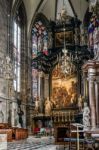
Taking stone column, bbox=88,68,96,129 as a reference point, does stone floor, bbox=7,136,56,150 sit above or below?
below

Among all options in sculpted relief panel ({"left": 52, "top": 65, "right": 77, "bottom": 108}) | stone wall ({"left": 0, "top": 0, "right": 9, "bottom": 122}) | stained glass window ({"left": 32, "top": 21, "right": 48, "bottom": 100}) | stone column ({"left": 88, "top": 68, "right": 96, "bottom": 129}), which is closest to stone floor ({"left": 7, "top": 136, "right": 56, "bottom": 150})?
stone column ({"left": 88, "top": 68, "right": 96, "bottom": 129})

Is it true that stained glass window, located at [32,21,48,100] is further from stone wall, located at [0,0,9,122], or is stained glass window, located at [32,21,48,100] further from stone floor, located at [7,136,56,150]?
stone floor, located at [7,136,56,150]

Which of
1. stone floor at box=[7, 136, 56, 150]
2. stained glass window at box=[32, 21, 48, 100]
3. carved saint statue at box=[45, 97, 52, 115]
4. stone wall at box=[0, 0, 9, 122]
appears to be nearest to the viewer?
stone floor at box=[7, 136, 56, 150]

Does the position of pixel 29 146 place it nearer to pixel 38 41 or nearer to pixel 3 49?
pixel 3 49

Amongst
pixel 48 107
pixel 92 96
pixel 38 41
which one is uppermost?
pixel 38 41

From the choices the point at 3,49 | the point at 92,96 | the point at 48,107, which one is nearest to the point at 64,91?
the point at 48,107

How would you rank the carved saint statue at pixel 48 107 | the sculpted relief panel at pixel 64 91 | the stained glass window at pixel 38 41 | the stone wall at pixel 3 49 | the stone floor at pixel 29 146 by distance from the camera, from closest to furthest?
the stone floor at pixel 29 146 → the stone wall at pixel 3 49 → the carved saint statue at pixel 48 107 → the sculpted relief panel at pixel 64 91 → the stained glass window at pixel 38 41

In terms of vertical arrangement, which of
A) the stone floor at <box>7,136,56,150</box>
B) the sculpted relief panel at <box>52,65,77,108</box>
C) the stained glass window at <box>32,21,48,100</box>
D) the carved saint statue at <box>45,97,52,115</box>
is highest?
the stained glass window at <box>32,21,48,100</box>

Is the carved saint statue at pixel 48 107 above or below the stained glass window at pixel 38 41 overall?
below

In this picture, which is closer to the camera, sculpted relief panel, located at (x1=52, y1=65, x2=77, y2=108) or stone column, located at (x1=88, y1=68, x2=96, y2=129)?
stone column, located at (x1=88, y1=68, x2=96, y2=129)

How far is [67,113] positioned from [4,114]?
23.0 ft

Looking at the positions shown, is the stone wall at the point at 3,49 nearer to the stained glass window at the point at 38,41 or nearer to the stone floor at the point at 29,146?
the stone floor at the point at 29,146

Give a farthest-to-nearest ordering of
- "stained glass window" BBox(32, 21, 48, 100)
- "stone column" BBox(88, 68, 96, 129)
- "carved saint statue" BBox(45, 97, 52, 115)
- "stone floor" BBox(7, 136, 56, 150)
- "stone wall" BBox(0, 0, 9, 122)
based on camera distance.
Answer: "stained glass window" BBox(32, 21, 48, 100), "carved saint statue" BBox(45, 97, 52, 115), "stone wall" BBox(0, 0, 9, 122), "stone column" BBox(88, 68, 96, 129), "stone floor" BBox(7, 136, 56, 150)

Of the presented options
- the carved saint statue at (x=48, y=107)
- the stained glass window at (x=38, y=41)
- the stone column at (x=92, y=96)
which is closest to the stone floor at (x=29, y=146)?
the stone column at (x=92, y=96)
